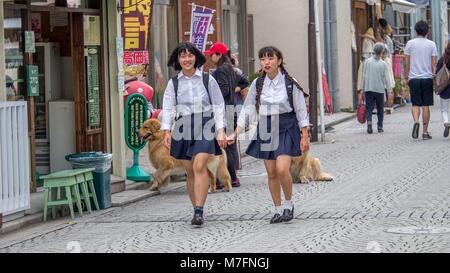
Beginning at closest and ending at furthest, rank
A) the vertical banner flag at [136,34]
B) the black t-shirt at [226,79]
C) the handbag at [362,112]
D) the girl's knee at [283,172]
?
the girl's knee at [283,172]
the black t-shirt at [226,79]
the vertical banner flag at [136,34]
the handbag at [362,112]

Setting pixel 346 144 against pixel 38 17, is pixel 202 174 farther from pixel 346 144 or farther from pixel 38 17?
pixel 346 144

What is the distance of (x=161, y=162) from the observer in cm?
1520

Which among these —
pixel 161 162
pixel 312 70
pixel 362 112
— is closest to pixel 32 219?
pixel 161 162

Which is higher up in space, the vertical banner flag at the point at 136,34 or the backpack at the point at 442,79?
the vertical banner flag at the point at 136,34

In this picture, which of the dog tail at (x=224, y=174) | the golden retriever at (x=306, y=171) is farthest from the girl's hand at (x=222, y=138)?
the golden retriever at (x=306, y=171)

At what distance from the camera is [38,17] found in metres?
15.5

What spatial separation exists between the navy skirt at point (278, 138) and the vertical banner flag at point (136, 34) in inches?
230

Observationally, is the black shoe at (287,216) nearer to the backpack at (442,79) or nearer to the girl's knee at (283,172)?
the girl's knee at (283,172)

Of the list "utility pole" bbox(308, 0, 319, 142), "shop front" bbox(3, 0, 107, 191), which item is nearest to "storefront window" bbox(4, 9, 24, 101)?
"shop front" bbox(3, 0, 107, 191)

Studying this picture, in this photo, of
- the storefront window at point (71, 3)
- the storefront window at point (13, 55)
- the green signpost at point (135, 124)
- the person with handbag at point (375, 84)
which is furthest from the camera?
the person with handbag at point (375, 84)

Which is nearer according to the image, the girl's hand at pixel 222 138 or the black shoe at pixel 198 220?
the black shoe at pixel 198 220

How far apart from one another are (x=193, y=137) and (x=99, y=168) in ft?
7.36

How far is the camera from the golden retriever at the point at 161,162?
1498 cm

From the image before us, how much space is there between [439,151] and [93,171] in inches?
283
